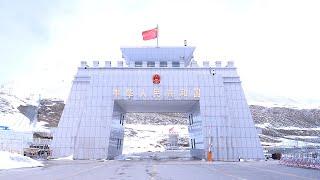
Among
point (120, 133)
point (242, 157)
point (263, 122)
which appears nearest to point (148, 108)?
point (120, 133)

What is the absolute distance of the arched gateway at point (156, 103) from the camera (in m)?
43.7

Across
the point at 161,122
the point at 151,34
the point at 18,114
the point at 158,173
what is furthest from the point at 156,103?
the point at 161,122

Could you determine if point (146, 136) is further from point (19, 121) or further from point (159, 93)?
point (159, 93)

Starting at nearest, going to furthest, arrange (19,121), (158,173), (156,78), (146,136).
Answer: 1. (158,173)
2. (156,78)
3. (19,121)
4. (146,136)

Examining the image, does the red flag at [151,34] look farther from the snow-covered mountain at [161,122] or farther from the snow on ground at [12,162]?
the snow-covered mountain at [161,122]

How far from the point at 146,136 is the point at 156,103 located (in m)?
71.7

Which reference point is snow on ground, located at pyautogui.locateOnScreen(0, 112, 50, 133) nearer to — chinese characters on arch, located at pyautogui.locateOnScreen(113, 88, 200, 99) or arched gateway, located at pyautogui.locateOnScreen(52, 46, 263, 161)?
arched gateway, located at pyautogui.locateOnScreen(52, 46, 263, 161)

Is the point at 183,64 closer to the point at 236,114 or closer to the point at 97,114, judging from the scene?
the point at 236,114

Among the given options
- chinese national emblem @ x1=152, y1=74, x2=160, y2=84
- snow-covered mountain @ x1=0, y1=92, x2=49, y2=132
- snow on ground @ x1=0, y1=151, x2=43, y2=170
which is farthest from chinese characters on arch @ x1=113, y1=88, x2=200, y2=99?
snow-covered mountain @ x1=0, y1=92, x2=49, y2=132

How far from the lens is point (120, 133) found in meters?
54.5

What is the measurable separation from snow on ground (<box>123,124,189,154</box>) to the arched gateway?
43852 millimetres

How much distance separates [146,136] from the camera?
119188mm

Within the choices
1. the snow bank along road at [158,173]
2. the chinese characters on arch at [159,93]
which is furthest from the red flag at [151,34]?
the snow bank along road at [158,173]

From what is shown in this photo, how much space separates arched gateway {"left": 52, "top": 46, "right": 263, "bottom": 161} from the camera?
4366 centimetres
